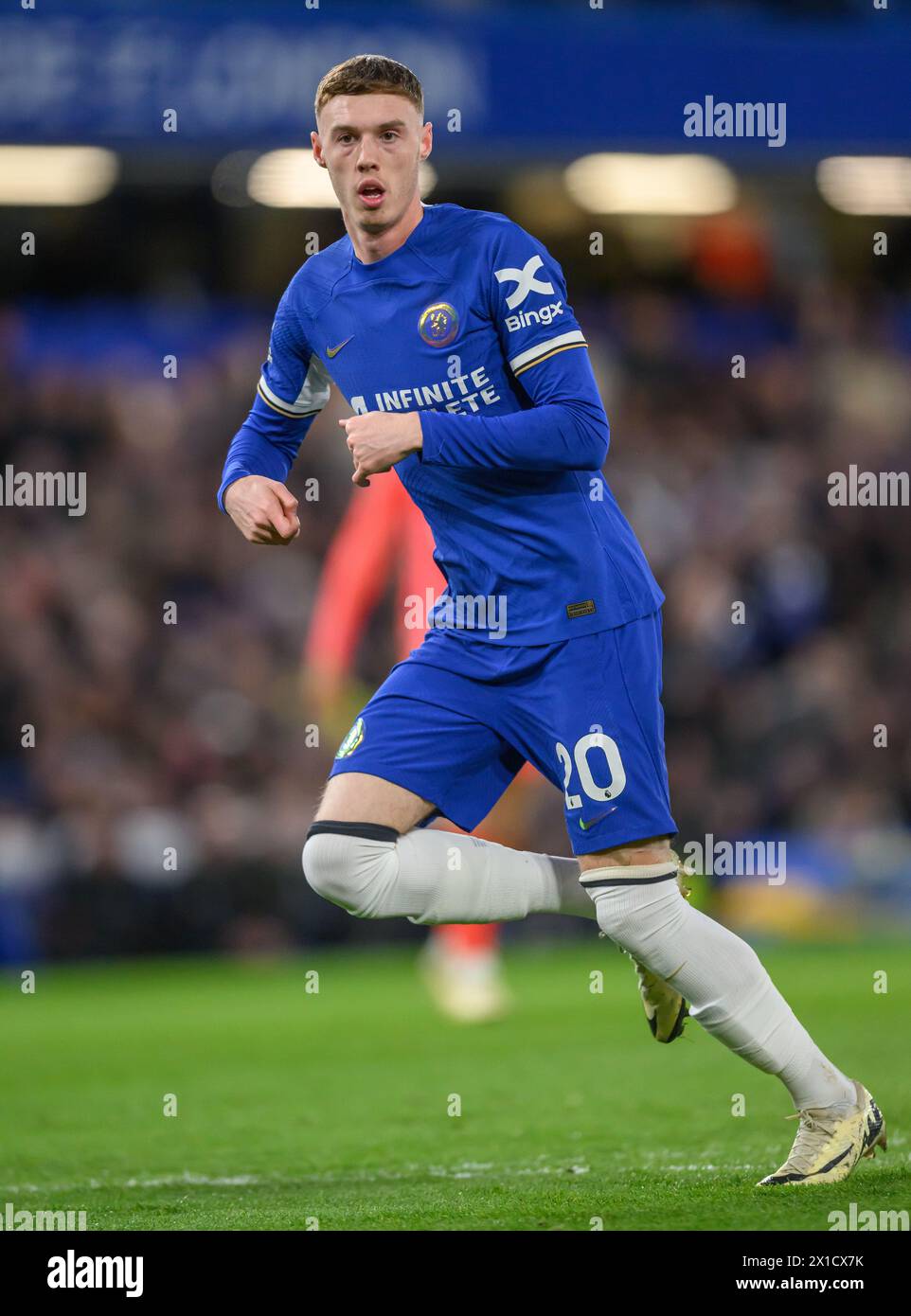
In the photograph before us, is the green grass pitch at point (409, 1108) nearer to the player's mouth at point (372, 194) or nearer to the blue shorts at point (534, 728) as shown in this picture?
the blue shorts at point (534, 728)

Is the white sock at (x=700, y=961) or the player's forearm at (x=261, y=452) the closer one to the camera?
the white sock at (x=700, y=961)

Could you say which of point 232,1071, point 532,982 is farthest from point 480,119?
point 232,1071

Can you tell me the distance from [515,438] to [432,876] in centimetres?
104

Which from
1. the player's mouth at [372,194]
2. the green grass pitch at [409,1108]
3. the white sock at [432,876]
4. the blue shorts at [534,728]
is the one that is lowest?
the green grass pitch at [409,1108]

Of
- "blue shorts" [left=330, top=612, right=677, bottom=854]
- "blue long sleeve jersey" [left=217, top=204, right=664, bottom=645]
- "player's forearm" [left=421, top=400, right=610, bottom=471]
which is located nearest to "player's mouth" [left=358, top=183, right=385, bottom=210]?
"blue long sleeve jersey" [left=217, top=204, right=664, bottom=645]

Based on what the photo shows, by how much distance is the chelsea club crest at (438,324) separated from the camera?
14.1 feet

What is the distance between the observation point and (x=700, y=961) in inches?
166

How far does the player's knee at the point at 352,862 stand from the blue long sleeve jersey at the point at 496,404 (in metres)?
0.54

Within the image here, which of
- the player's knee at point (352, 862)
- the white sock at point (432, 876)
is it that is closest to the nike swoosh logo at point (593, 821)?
the white sock at point (432, 876)

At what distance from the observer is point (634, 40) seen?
41.5 ft

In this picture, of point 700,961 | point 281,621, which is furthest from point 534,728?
point 281,621

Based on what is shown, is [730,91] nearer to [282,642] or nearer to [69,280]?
[282,642]

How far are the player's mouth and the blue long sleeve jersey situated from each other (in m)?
0.14

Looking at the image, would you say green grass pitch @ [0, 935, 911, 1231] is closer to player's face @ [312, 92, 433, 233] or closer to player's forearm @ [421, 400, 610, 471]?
player's forearm @ [421, 400, 610, 471]
